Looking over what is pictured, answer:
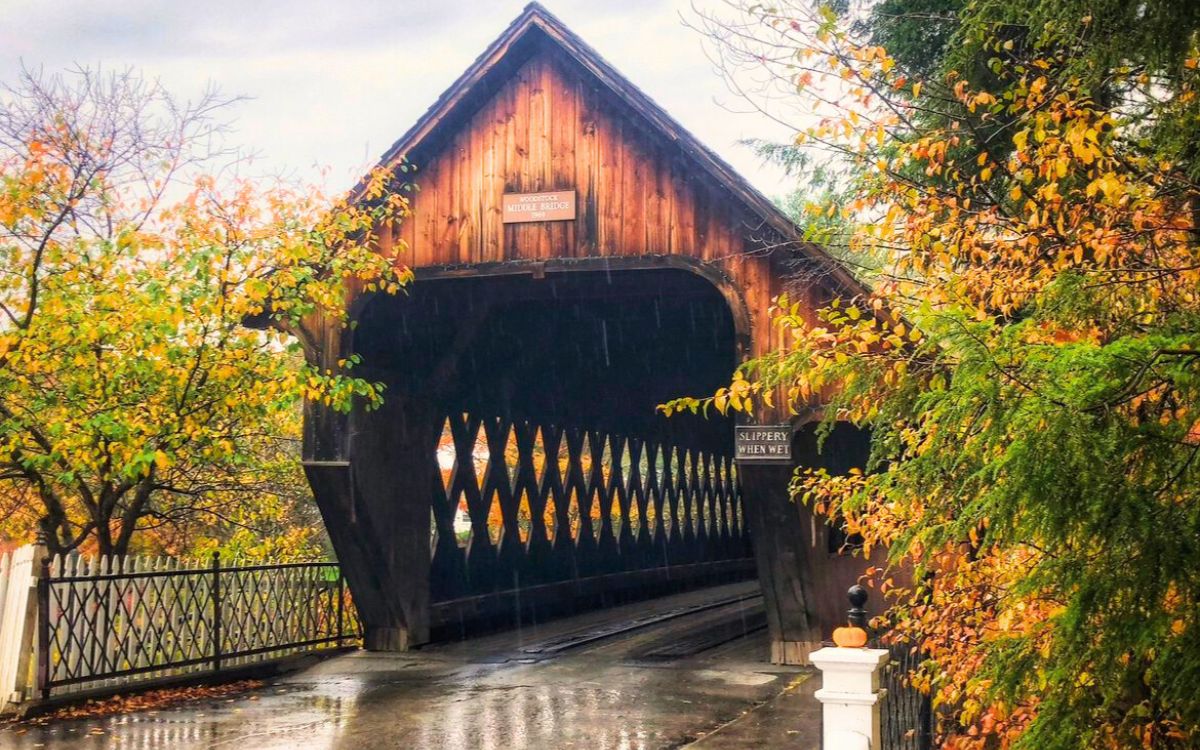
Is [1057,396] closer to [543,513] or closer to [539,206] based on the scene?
[539,206]

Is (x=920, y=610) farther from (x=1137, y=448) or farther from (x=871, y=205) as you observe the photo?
(x=1137, y=448)

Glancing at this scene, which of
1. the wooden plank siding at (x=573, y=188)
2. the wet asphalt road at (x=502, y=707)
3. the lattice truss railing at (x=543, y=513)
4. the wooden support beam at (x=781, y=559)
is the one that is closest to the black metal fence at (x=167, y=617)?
the wet asphalt road at (x=502, y=707)

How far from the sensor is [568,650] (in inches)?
484

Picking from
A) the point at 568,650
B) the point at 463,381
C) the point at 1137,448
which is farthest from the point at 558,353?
the point at 1137,448

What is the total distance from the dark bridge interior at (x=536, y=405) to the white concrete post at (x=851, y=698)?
567cm

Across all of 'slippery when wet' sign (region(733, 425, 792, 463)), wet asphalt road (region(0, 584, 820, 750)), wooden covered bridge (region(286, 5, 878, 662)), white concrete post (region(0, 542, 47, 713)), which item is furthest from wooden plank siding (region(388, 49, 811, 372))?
white concrete post (region(0, 542, 47, 713))

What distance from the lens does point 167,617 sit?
31.6ft

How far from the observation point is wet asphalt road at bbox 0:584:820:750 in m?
7.50

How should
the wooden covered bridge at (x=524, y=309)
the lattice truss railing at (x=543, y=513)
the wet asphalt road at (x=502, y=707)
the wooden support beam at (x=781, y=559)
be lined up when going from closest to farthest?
1. the wet asphalt road at (x=502, y=707)
2. the wooden support beam at (x=781, y=559)
3. the wooden covered bridge at (x=524, y=309)
4. the lattice truss railing at (x=543, y=513)

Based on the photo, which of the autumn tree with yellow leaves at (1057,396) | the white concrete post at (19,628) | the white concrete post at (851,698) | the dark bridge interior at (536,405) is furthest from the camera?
the dark bridge interior at (536,405)

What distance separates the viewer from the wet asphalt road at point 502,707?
7.50 metres

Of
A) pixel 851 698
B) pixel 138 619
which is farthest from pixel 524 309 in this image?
pixel 851 698

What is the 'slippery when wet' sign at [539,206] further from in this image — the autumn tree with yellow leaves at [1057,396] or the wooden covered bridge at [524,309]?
the autumn tree with yellow leaves at [1057,396]

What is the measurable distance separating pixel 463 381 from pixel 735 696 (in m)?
5.56
